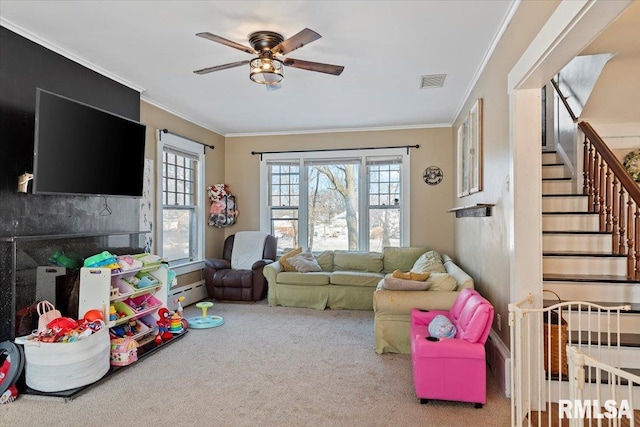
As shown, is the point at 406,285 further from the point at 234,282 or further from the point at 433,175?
the point at 433,175

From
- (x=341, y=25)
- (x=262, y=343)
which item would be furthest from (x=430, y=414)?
(x=341, y=25)

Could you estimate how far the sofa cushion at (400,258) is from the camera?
572cm

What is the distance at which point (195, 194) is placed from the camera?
5961 millimetres

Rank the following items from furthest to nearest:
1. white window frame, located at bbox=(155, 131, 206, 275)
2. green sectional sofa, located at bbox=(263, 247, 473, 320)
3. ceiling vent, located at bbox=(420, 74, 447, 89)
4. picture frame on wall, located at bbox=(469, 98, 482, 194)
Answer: green sectional sofa, located at bbox=(263, 247, 473, 320), white window frame, located at bbox=(155, 131, 206, 275), ceiling vent, located at bbox=(420, 74, 447, 89), picture frame on wall, located at bbox=(469, 98, 482, 194)

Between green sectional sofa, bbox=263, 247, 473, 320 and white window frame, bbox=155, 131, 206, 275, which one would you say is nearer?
white window frame, bbox=155, 131, 206, 275

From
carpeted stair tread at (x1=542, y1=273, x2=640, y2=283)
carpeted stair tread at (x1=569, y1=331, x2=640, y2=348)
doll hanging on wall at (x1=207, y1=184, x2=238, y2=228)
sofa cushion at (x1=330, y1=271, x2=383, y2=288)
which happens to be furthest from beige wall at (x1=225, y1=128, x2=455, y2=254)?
carpeted stair tread at (x1=569, y1=331, x2=640, y2=348)

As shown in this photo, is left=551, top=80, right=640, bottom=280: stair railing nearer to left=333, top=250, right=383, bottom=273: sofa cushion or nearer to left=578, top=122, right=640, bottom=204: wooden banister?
left=578, top=122, right=640, bottom=204: wooden banister

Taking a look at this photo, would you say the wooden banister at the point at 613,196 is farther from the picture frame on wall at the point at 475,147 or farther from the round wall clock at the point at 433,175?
the round wall clock at the point at 433,175

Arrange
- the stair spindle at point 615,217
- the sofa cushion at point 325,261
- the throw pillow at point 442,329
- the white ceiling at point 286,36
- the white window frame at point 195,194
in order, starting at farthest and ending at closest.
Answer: the sofa cushion at point 325,261
the white window frame at point 195,194
the stair spindle at point 615,217
the throw pillow at point 442,329
the white ceiling at point 286,36

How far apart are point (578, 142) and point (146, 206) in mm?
4777

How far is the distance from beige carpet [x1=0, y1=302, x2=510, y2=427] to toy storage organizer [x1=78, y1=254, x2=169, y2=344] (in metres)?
0.39

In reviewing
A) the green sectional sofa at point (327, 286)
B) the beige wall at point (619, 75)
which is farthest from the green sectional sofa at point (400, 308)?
the beige wall at point (619, 75)

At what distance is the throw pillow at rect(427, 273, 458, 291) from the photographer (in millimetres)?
3525

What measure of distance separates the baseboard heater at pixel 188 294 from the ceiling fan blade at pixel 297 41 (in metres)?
3.52
